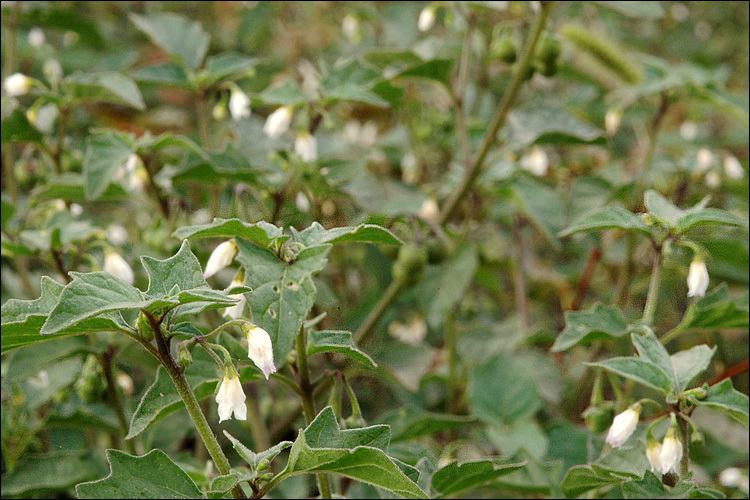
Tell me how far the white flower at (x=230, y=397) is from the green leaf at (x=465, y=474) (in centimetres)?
34

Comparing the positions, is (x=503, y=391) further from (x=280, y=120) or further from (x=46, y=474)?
(x=46, y=474)

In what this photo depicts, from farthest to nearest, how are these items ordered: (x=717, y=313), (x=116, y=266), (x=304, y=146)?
(x=304, y=146) → (x=116, y=266) → (x=717, y=313)

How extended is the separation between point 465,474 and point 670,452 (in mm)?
310

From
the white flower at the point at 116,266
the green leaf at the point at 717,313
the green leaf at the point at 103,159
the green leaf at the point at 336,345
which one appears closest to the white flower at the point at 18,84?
the green leaf at the point at 103,159

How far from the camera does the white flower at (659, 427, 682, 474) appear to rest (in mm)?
1066

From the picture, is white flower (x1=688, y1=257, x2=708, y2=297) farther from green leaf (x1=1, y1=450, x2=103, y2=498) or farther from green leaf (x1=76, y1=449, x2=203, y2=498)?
green leaf (x1=1, y1=450, x2=103, y2=498)

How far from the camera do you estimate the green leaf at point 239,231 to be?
996 mm

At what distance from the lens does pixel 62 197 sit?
1678mm

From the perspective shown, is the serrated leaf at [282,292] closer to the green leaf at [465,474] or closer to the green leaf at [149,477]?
the green leaf at [149,477]

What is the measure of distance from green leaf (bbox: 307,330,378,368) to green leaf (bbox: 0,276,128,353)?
0.27 meters

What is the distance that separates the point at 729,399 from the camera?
1095 mm

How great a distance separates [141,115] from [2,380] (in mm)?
2146

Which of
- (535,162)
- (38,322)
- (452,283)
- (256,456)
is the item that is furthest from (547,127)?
(38,322)

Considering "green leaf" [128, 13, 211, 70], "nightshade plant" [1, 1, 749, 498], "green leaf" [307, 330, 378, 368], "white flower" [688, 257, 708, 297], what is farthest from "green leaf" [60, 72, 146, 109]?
"white flower" [688, 257, 708, 297]
